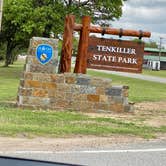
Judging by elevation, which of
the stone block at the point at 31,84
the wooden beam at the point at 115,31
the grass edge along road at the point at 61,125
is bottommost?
the grass edge along road at the point at 61,125

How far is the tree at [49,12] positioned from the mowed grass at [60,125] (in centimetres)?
2406

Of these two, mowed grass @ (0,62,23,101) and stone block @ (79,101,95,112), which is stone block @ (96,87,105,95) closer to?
stone block @ (79,101,95,112)

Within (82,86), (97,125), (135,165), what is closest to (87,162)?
(135,165)

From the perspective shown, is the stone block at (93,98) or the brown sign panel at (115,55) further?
the brown sign panel at (115,55)

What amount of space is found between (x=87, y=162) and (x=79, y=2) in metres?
32.5

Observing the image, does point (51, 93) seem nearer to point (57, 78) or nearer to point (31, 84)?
point (57, 78)

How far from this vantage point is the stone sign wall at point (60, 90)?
14539mm

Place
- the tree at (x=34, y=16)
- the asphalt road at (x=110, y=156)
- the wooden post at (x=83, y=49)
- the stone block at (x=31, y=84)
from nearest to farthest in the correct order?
→ the asphalt road at (x=110, y=156) → the stone block at (x=31, y=84) → the wooden post at (x=83, y=49) → the tree at (x=34, y=16)

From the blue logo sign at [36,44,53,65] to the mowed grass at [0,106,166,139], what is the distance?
152 centimetres

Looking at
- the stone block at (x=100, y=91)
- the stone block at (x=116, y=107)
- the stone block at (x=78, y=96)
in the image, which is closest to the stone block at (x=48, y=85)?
the stone block at (x=78, y=96)

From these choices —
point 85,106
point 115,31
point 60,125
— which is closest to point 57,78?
point 85,106

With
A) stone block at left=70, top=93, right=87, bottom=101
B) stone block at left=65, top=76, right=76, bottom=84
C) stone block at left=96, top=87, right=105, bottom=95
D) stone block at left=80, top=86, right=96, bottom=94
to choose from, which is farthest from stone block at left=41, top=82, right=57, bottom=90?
stone block at left=96, top=87, right=105, bottom=95

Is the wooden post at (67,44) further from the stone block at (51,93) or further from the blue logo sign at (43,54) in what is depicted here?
the stone block at (51,93)

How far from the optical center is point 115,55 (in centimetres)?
1614
